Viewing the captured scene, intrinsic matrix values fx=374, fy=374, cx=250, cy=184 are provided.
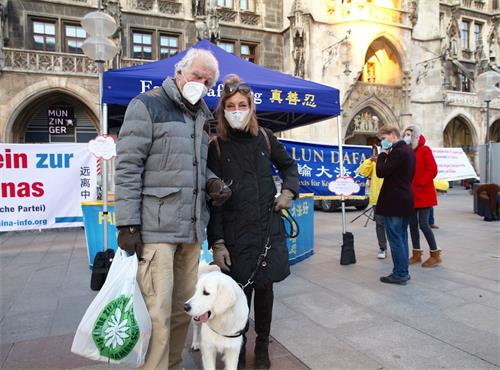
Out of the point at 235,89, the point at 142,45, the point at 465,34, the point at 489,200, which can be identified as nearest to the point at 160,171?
the point at 235,89

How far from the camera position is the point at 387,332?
132 inches

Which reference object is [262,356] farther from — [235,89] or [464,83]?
[464,83]

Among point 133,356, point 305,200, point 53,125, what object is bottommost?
point 133,356

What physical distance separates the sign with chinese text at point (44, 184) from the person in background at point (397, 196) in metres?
6.59

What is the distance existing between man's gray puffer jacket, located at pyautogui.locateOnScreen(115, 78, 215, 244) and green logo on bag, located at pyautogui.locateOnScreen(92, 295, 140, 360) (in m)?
0.40

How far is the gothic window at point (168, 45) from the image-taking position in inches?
773

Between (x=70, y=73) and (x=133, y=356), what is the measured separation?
57.9 feet

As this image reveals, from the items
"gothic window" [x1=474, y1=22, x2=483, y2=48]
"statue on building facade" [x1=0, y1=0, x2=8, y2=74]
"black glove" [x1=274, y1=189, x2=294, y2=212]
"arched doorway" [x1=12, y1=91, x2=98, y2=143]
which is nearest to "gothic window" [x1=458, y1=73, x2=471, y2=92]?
"gothic window" [x1=474, y1=22, x2=483, y2=48]

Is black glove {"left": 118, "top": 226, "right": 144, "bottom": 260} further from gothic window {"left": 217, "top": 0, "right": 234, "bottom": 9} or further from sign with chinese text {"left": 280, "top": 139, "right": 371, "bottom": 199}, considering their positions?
gothic window {"left": 217, "top": 0, "right": 234, "bottom": 9}

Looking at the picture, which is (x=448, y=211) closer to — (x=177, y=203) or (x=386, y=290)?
(x=386, y=290)

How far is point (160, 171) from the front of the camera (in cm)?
228

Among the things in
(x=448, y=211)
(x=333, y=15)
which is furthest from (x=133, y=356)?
(x=333, y=15)

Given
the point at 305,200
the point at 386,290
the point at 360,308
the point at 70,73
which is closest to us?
the point at 360,308

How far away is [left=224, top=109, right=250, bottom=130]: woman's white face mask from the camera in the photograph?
2627mm
